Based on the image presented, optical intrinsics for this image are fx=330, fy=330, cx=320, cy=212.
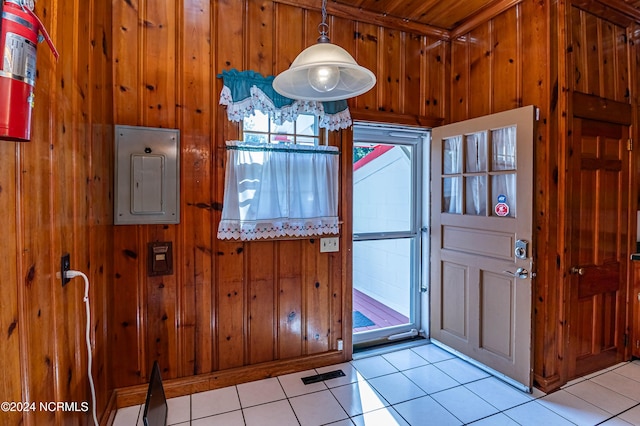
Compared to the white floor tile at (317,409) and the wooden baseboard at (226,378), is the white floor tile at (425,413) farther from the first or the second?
the wooden baseboard at (226,378)

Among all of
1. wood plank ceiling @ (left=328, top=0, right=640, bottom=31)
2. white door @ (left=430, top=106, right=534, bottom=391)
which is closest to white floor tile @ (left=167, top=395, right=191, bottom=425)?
white door @ (left=430, top=106, right=534, bottom=391)

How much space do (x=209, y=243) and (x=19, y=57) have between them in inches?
66.9

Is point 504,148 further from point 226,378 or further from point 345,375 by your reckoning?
point 226,378

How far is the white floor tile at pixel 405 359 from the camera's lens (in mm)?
2783

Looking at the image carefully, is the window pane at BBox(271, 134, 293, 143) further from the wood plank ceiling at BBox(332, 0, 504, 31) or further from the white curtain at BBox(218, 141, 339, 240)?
the wood plank ceiling at BBox(332, 0, 504, 31)

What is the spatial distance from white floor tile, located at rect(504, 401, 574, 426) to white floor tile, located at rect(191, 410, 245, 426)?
172 centimetres

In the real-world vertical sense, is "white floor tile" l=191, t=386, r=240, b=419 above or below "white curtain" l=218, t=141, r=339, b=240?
below

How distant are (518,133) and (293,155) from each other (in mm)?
1666

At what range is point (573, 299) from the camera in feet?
8.17

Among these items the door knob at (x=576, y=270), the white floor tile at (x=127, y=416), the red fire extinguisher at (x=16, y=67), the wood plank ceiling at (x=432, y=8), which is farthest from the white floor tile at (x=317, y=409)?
the wood plank ceiling at (x=432, y=8)

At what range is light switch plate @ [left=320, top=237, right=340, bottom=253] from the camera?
2730mm

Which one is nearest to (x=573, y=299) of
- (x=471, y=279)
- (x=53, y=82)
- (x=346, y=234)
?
(x=471, y=279)

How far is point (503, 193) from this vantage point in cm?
256

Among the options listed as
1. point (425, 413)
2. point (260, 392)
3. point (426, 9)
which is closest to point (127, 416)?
point (260, 392)
